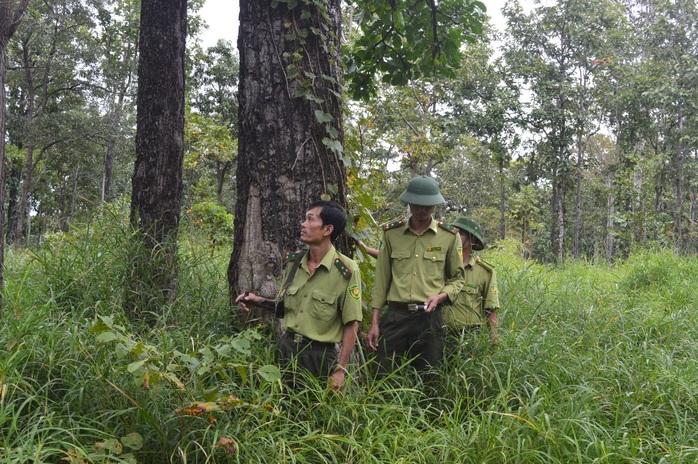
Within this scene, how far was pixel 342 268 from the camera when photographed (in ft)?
9.49

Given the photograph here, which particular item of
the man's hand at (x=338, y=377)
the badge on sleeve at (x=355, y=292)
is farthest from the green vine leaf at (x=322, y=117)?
the man's hand at (x=338, y=377)

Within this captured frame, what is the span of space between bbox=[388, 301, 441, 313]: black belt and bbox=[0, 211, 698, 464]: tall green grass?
1.23ft

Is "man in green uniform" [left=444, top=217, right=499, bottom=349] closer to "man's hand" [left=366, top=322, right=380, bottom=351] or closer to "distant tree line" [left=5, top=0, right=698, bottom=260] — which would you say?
"man's hand" [left=366, top=322, right=380, bottom=351]

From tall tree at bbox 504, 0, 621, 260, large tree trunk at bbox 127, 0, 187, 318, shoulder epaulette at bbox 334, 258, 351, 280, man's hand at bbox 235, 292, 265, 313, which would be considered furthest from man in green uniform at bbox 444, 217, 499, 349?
tall tree at bbox 504, 0, 621, 260

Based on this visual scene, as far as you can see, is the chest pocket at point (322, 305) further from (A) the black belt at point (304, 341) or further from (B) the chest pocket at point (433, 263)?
(B) the chest pocket at point (433, 263)

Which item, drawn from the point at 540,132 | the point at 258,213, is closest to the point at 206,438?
the point at 258,213

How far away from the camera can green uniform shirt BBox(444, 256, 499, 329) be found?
394cm

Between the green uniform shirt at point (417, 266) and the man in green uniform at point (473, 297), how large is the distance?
0.40m

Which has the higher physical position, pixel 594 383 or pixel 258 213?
pixel 258 213

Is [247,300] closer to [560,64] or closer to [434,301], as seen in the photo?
[434,301]

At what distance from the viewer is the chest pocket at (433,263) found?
11.5 feet

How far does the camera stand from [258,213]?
3354 mm

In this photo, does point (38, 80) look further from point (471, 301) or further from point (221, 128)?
point (471, 301)

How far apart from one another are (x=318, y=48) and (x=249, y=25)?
454 millimetres
